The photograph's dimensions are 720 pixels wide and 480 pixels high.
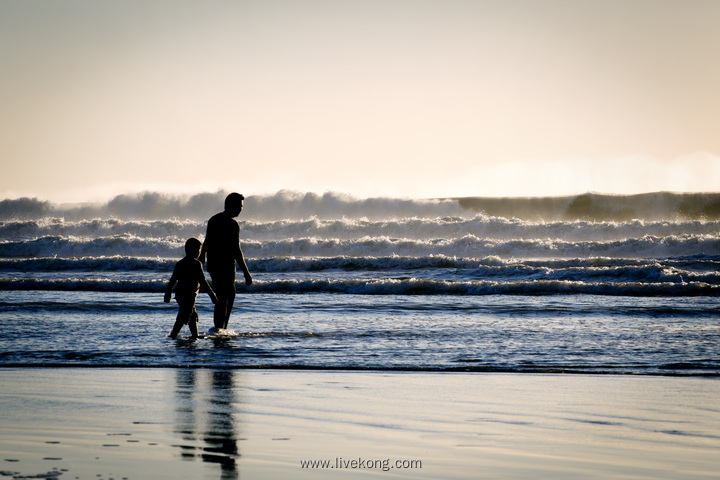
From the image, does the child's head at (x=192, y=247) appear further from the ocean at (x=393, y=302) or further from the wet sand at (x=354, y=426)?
the wet sand at (x=354, y=426)

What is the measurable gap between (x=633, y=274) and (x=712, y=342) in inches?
391

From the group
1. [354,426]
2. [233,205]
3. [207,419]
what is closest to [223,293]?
[233,205]

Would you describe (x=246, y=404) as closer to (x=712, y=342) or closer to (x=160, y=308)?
(x=712, y=342)

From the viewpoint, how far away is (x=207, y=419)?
3.90 metres

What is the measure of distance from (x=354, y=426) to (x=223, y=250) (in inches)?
184

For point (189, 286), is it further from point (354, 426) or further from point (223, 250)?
point (354, 426)

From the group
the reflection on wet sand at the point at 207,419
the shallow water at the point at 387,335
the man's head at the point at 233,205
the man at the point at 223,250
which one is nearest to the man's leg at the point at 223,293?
the man at the point at 223,250

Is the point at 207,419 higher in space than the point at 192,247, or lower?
lower

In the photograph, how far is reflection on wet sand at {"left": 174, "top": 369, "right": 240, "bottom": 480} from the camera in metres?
3.11

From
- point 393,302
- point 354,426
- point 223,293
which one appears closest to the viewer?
point 354,426

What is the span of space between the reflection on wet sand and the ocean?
84cm

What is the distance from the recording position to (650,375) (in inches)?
232

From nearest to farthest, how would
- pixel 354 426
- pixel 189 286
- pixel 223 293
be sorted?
1. pixel 354 426
2. pixel 189 286
3. pixel 223 293

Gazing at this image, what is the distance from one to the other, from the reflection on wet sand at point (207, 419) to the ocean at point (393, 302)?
84 cm
